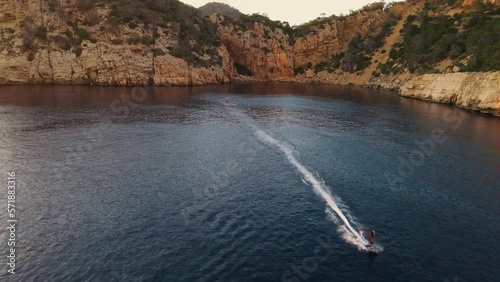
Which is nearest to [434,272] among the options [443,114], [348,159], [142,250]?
[142,250]

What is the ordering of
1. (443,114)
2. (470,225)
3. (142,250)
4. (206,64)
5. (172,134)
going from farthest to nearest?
1. (206,64)
2. (443,114)
3. (172,134)
4. (470,225)
5. (142,250)

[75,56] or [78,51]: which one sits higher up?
[78,51]

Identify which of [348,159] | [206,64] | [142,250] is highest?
[206,64]

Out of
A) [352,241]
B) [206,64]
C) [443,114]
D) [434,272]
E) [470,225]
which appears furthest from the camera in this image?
[206,64]

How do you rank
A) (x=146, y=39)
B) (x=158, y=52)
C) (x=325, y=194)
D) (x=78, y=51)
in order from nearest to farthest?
(x=325, y=194), (x=78, y=51), (x=146, y=39), (x=158, y=52)

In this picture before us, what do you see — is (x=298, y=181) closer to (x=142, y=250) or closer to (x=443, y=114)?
(x=142, y=250)

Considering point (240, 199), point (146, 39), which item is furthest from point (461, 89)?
point (146, 39)

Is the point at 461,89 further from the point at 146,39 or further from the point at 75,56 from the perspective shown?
the point at 75,56
